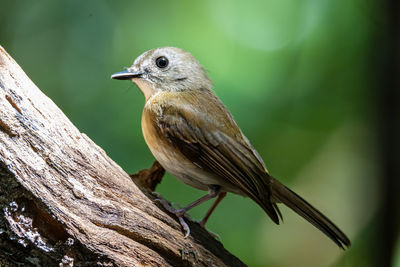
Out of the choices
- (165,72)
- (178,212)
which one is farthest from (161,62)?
(178,212)

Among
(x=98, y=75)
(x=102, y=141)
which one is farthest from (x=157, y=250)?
(x=98, y=75)

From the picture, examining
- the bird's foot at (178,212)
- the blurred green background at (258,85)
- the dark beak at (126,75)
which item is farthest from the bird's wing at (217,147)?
the blurred green background at (258,85)

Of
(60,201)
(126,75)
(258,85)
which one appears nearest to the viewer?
(60,201)

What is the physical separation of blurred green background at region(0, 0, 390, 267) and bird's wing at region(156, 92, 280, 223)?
1.31 meters

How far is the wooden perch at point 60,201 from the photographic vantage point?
72.3 inches

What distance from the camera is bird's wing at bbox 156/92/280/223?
2.61 metres

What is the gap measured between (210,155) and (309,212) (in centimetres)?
73

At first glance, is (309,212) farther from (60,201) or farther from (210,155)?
(60,201)

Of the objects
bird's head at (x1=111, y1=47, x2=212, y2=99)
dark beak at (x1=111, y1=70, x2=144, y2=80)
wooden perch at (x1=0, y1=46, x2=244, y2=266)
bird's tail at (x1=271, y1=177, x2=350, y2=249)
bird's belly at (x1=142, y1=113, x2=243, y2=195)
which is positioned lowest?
wooden perch at (x1=0, y1=46, x2=244, y2=266)

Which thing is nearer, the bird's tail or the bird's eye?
the bird's tail

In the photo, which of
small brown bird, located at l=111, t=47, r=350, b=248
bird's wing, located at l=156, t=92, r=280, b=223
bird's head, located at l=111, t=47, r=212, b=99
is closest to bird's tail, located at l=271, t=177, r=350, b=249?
small brown bird, located at l=111, t=47, r=350, b=248

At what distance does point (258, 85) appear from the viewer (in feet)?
14.0

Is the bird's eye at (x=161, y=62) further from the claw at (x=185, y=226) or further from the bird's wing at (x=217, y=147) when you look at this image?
the claw at (x=185, y=226)

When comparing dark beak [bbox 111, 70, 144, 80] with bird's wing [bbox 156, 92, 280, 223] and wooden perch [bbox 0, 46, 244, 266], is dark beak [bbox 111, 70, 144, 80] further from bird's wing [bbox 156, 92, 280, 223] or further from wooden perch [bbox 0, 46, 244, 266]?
wooden perch [bbox 0, 46, 244, 266]
